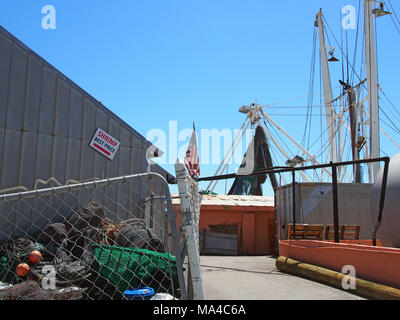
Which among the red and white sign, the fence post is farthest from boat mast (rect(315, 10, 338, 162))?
the fence post

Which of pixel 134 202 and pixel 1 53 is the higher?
pixel 1 53

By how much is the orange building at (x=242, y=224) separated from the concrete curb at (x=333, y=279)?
26.9 feet

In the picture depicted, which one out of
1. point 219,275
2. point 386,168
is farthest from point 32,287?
point 386,168

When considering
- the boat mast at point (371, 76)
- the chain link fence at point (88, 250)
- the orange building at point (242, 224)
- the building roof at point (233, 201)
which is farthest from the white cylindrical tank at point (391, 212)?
the boat mast at point (371, 76)

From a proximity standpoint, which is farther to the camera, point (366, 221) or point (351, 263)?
point (366, 221)

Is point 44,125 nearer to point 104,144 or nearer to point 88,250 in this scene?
point 104,144

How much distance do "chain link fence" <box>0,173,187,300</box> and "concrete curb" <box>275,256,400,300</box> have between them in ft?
10.6

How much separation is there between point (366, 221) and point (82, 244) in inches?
470

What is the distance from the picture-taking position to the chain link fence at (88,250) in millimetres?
5254

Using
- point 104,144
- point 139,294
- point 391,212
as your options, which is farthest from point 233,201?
point 139,294

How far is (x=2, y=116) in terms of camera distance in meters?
8.72

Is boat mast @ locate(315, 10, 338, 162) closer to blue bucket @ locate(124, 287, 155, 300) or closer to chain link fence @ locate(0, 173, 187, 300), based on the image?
chain link fence @ locate(0, 173, 187, 300)

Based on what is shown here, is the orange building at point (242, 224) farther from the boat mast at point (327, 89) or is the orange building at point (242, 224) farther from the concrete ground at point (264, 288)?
the boat mast at point (327, 89)
